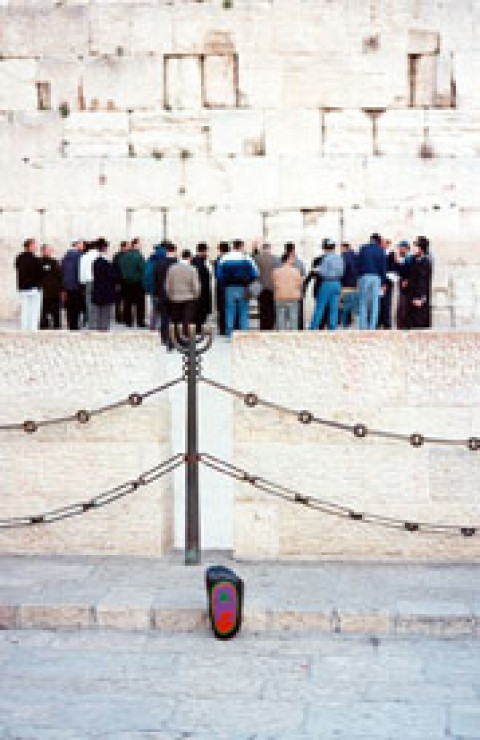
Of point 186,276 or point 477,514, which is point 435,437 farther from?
point 186,276

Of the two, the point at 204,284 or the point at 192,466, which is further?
the point at 204,284

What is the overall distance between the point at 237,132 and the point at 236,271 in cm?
351

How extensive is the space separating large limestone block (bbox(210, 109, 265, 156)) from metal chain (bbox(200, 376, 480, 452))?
46.4 feet

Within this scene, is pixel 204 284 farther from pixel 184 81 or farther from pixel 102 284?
pixel 184 81

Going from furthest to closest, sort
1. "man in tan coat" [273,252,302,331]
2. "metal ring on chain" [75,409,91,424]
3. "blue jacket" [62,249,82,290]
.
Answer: "blue jacket" [62,249,82,290]
"man in tan coat" [273,252,302,331]
"metal ring on chain" [75,409,91,424]

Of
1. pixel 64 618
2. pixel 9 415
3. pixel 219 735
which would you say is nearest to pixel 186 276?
pixel 9 415

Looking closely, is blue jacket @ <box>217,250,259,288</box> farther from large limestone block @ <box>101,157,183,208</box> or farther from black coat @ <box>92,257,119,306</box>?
large limestone block @ <box>101,157,183,208</box>

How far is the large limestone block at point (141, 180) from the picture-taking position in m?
21.5

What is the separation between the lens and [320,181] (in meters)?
21.4

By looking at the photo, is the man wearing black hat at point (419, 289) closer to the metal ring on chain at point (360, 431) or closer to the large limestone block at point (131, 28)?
the large limestone block at point (131, 28)

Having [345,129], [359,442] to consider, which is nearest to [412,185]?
[345,129]

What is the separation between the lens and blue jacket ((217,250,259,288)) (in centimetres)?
1866

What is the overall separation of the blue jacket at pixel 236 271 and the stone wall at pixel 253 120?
2.78 m

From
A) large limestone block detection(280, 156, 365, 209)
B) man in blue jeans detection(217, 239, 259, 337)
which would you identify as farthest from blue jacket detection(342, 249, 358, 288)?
large limestone block detection(280, 156, 365, 209)
